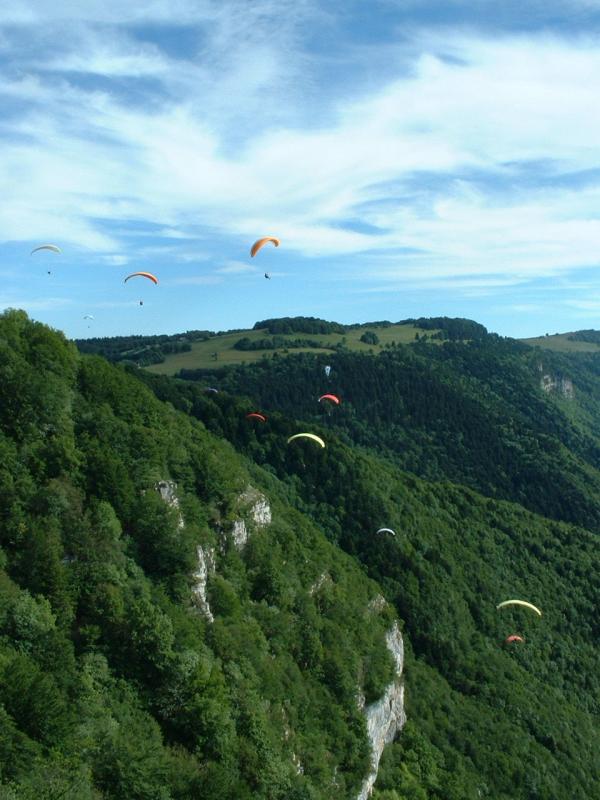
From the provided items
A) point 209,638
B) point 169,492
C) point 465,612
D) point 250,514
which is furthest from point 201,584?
point 465,612

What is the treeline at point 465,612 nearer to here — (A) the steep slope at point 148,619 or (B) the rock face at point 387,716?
(B) the rock face at point 387,716

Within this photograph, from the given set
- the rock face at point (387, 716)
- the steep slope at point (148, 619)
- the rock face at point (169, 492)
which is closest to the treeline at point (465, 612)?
the rock face at point (387, 716)

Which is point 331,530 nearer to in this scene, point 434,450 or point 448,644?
point 448,644

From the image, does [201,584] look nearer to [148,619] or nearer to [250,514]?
[148,619]

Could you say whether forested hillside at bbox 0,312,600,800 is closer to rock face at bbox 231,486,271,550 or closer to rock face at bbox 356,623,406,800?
rock face at bbox 231,486,271,550

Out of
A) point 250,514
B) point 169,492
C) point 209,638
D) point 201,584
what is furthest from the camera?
point 250,514

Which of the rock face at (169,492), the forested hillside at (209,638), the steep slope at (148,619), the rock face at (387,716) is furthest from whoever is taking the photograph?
the rock face at (387,716)
